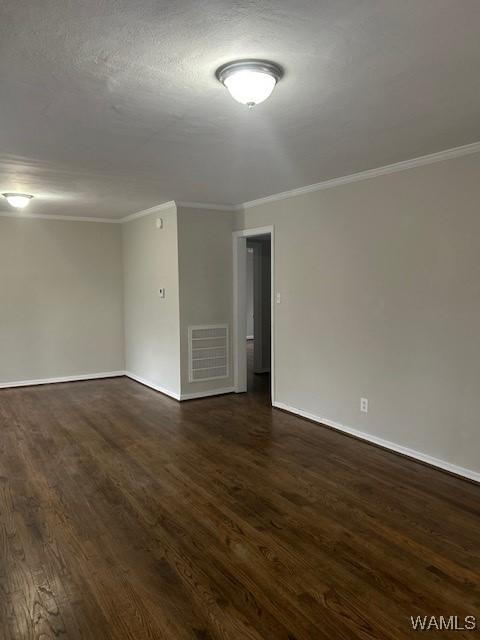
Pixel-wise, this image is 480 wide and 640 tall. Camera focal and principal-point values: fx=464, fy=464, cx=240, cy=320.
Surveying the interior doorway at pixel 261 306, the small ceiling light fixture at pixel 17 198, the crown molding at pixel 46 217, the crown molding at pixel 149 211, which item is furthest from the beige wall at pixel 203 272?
the crown molding at pixel 46 217

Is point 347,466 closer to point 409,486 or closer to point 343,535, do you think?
point 409,486

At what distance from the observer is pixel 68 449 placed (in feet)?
13.2

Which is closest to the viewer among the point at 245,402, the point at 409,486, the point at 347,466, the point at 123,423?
the point at 409,486

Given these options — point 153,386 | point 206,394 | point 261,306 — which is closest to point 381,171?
point 206,394

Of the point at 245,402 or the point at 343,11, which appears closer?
the point at 343,11

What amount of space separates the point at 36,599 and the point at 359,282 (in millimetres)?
3265

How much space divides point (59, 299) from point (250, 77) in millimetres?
5338

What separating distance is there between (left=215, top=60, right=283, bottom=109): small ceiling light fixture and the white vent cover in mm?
3683

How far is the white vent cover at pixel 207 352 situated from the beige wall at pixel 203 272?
0.20ft

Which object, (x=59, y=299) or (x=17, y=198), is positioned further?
(x=59, y=299)

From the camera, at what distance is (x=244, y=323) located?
231 inches

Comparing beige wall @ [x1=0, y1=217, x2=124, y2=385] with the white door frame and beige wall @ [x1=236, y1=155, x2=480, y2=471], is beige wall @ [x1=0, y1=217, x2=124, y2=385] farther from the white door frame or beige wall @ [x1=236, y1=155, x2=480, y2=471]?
beige wall @ [x1=236, y1=155, x2=480, y2=471]

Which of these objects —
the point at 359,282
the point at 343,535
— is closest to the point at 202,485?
the point at 343,535

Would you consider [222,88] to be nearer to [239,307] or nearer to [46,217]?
[239,307]
